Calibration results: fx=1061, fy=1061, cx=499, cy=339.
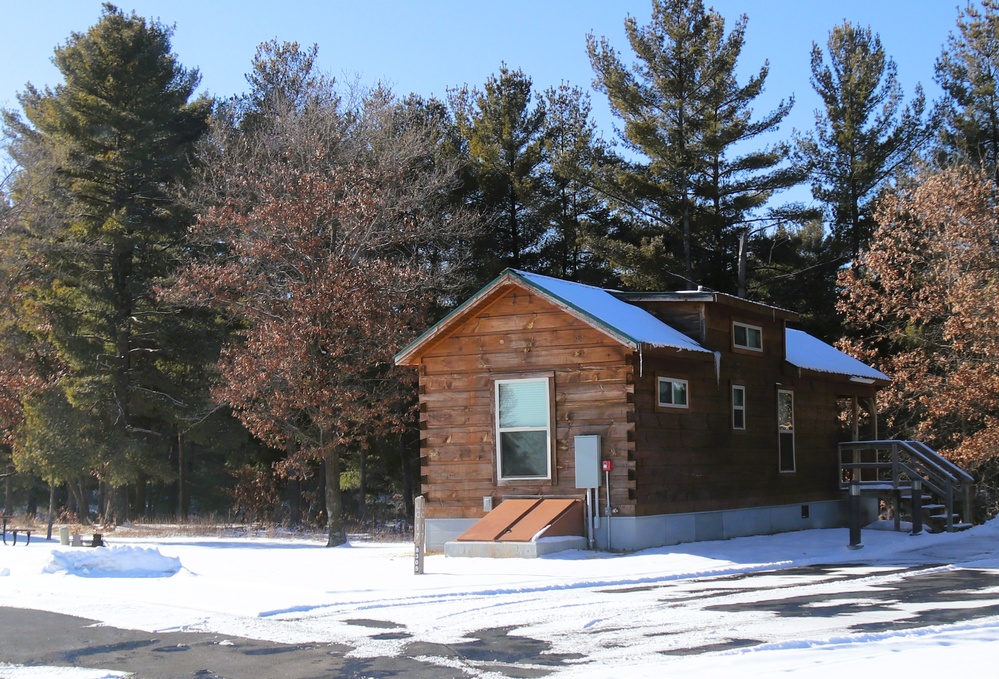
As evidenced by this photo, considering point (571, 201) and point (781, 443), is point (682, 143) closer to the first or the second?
point (571, 201)

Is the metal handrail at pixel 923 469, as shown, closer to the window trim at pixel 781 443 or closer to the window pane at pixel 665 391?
the window trim at pixel 781 443

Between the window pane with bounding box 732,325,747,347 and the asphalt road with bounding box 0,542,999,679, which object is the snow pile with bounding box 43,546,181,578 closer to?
the asphalt road with bounding box 0,542,999,679

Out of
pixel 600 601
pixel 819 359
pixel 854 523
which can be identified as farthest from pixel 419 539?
pixel 819 359

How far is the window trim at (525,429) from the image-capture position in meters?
18.7

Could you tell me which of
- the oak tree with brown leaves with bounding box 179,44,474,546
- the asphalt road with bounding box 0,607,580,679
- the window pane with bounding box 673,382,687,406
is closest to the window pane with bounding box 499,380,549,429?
the window pane with bounding box 673,382,687,406

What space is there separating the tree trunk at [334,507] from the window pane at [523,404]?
772 cm

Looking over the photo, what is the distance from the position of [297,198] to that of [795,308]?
2027 cm

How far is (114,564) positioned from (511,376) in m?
7.32

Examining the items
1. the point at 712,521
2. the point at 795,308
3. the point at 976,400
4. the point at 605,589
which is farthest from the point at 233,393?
the point at 795,308

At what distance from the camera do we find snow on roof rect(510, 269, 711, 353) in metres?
17.9

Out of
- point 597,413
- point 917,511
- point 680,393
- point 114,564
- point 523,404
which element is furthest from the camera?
point 917,511

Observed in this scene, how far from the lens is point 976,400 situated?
26.9 meters

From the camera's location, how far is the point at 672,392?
19.3 meters

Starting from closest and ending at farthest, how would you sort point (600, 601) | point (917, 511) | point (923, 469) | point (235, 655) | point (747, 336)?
point (235, 655) < point (600, 601) < point (917, 511) < point (747, 336) < point (923, 469)
